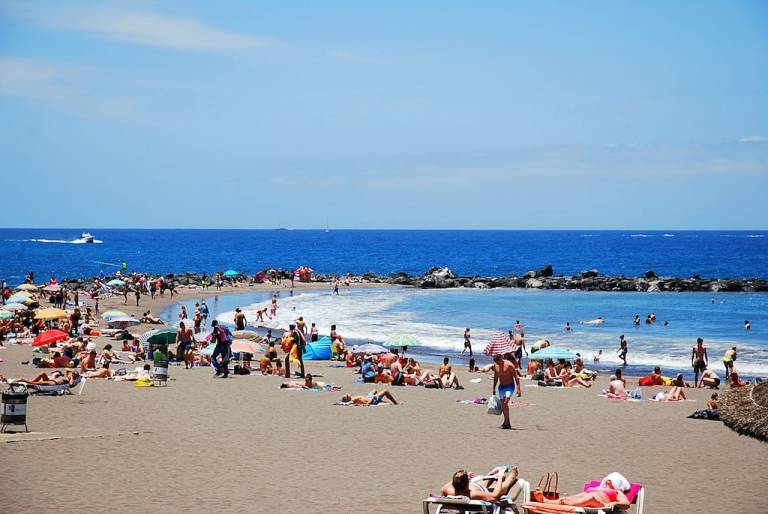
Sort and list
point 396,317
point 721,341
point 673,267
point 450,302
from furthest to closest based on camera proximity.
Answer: point 673,267 → point 450,302 → point 396,317 → point 721,341

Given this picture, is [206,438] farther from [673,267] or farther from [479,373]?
[673,267]

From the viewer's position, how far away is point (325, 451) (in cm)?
1310

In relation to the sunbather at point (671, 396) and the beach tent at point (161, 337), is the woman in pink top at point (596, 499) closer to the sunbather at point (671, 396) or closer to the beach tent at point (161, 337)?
the sunbather at point (671, 396)

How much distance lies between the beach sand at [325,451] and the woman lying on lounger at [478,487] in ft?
2.51

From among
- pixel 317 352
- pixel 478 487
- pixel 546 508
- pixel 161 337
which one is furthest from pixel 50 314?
pixel 546 508

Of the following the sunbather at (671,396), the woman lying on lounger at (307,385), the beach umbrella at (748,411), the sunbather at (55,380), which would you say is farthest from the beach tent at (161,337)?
the beach umbrella at (748,411)

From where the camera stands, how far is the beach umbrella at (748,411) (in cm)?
1472

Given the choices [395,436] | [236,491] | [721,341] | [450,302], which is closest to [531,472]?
[395,436]

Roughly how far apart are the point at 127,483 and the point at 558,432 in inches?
306

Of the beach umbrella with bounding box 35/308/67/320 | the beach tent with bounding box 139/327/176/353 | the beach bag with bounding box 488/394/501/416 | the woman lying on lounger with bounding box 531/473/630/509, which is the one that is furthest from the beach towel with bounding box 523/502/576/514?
the beach umbrella with bounding box 35/308/67/320

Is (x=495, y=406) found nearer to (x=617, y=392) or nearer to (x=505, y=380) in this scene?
(x=505, y=380)

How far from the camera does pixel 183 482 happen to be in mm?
10969

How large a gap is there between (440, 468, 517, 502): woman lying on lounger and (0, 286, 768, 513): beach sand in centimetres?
76

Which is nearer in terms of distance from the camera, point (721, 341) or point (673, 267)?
point (721, 341)
